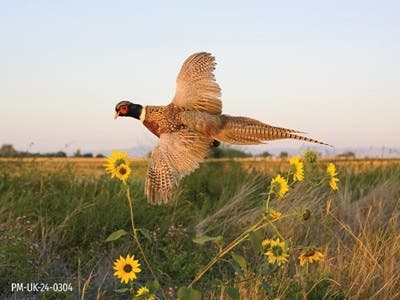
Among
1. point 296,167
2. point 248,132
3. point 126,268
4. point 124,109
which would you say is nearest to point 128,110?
point 124,109

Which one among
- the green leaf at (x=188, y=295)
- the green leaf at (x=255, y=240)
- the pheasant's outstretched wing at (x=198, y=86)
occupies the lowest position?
the green leaf at (x=188, y=295)

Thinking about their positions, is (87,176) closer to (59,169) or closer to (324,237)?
(59,169)

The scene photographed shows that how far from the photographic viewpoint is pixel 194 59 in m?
2.54

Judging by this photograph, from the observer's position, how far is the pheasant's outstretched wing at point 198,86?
2.30 metres

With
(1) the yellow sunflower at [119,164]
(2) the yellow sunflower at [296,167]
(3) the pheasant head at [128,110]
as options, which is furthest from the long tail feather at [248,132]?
(2) the yellow sunflower at [296,167]

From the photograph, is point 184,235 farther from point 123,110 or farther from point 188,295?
point 123,110

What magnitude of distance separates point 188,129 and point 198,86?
11.6 inches

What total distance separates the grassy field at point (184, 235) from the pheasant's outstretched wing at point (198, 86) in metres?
1.16

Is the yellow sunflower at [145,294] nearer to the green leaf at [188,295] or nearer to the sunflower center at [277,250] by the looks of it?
the green leaf at [188,295]

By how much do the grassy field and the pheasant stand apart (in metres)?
1.19

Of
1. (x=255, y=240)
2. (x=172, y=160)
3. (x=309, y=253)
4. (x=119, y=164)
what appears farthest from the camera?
(x=309, y=253)

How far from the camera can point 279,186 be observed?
3.36 metres

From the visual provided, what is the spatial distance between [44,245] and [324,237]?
2960 mm

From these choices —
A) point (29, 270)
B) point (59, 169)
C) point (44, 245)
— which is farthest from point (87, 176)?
point (29, 270)
